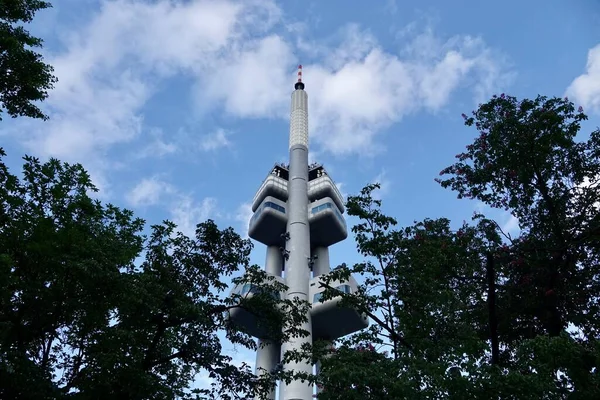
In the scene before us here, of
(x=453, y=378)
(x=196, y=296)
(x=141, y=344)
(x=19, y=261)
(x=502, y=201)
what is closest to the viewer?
(x=453, y=378)

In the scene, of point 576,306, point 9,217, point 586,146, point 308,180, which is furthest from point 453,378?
point 308,180

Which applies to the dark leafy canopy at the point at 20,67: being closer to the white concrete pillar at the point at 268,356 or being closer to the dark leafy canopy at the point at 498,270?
the dark leafy canopy at the point at 498,270

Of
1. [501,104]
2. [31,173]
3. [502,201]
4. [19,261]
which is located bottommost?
[19,261]

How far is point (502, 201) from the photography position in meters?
18.5

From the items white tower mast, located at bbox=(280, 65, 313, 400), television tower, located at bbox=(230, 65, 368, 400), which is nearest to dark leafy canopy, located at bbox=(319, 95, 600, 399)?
white tower mast, located at bbox=(280, 65, 313, 400)

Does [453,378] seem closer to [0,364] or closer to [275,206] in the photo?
[0,364]

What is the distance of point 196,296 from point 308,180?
4658cm

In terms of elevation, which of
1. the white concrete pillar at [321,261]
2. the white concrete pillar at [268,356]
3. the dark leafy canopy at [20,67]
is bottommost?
the dark leafy canopy at [20,67]

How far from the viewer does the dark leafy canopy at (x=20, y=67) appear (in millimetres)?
14281

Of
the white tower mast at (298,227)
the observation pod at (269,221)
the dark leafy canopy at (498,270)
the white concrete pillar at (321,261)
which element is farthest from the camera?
the white concrete pillar at (321,261)

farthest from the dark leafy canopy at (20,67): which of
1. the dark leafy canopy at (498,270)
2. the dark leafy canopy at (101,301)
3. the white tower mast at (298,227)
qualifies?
the white tower mast at (298,227)

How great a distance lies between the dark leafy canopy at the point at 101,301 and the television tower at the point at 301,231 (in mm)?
32125

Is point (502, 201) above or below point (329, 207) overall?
below

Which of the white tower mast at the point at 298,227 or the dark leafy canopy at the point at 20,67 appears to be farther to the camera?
the white tower mast at the point at 298,227
